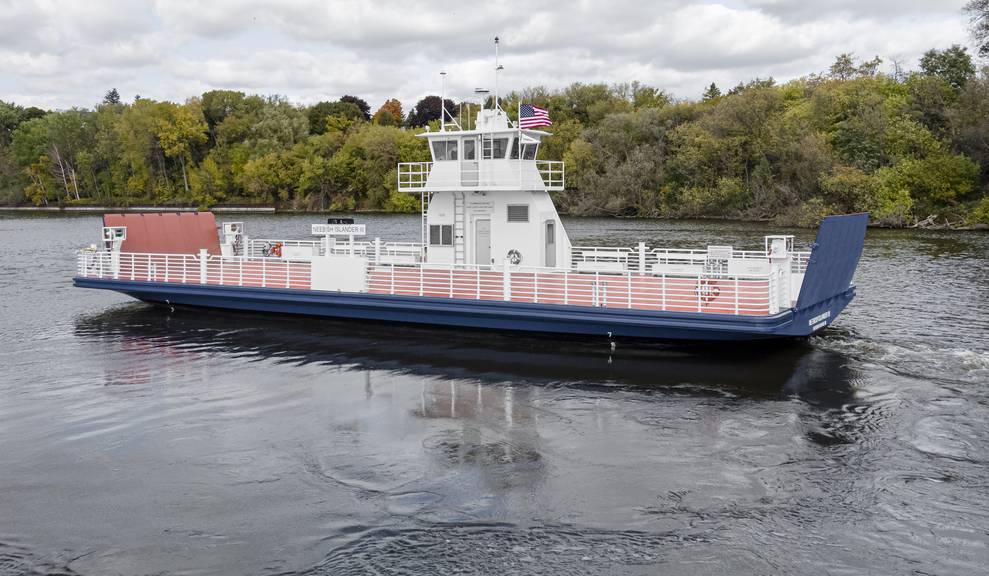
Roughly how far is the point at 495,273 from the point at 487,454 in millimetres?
8322

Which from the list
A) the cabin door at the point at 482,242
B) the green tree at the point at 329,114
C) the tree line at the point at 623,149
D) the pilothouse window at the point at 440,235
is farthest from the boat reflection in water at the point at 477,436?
the green tree at the point at 329,114

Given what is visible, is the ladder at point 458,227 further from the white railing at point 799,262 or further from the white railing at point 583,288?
the white railing at point 799,262

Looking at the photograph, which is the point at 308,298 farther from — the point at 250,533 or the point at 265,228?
the point at 265,228

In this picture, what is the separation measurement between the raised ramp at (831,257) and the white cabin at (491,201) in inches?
251

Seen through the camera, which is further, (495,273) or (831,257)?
(495,273)

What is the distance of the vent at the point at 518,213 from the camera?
2023cm

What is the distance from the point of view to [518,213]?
20.3m

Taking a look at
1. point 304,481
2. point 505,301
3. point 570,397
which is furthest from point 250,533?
point 505,301

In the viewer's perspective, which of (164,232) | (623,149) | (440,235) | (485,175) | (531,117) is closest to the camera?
(531,117)

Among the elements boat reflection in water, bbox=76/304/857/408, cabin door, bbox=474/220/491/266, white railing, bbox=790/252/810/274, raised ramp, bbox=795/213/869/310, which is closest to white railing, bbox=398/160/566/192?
cabin door, bbox=474/220/491/266

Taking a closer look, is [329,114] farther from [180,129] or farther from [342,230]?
[342,230]

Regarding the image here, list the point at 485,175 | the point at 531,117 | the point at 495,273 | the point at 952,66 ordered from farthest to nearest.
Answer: the point at 952,66, the point at 485,175, the point at 531,117, the point at 495,273

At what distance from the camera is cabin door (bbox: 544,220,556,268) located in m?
20.5

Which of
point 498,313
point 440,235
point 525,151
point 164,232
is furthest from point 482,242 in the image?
point 164,232
